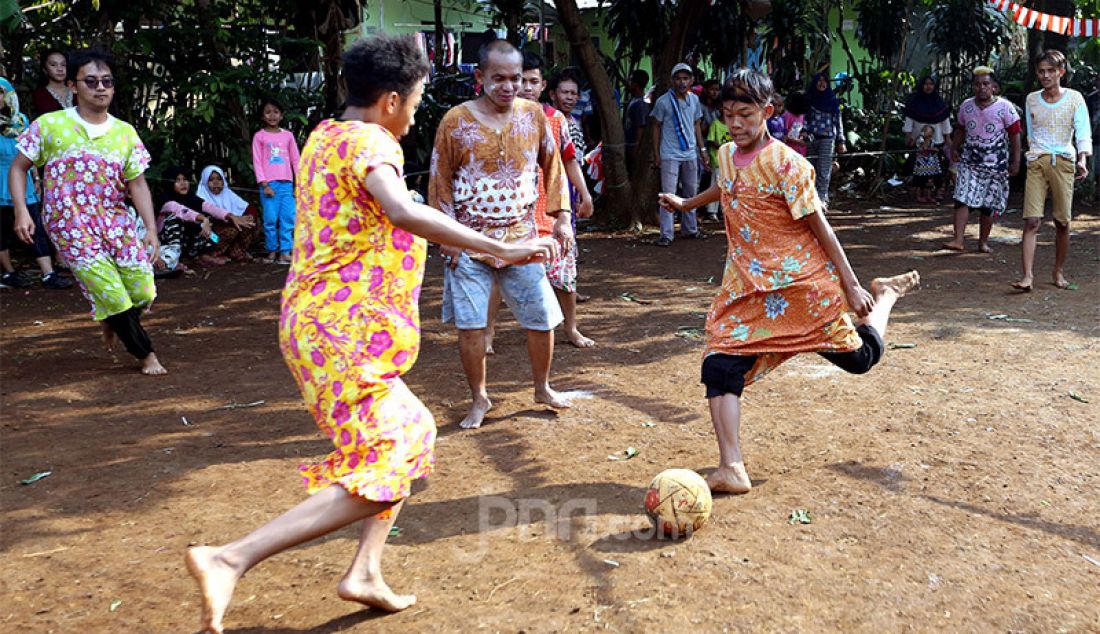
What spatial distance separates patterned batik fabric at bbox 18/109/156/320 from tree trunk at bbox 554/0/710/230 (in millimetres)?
6907

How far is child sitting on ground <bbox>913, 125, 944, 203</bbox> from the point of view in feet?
49.7

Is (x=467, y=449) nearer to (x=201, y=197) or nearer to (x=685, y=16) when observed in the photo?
(x=201, y=197)

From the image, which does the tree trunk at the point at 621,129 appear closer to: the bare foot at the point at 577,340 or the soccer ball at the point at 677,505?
the bare foot at the point at 577,340

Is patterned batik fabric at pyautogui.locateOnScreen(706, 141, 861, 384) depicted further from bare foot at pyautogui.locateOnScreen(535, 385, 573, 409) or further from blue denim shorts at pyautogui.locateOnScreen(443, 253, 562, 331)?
bare foot at pyautogui.locateOnScreen(535, 385, 573, 409)

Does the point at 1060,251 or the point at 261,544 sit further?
the point at 1060,251

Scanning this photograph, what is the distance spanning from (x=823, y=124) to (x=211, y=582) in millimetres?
11804

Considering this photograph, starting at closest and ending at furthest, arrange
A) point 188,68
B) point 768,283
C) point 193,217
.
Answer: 1. point 768,283
2. point 193,217
3. point 188,68

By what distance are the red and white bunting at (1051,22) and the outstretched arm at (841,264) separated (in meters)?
9.55

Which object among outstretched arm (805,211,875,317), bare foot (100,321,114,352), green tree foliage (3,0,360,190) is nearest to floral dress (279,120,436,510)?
outstretched arm (805,211,875,317)

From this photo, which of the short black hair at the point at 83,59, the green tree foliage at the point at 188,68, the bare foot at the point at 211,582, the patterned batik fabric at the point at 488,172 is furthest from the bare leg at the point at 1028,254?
the green tree foliage at the point at 188,68

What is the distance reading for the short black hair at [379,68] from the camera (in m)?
3.28

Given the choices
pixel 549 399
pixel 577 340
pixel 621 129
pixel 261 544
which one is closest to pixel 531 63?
pixel 577 340

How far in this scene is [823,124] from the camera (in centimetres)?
1348

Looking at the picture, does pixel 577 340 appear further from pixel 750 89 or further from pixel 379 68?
pixel 379 68
